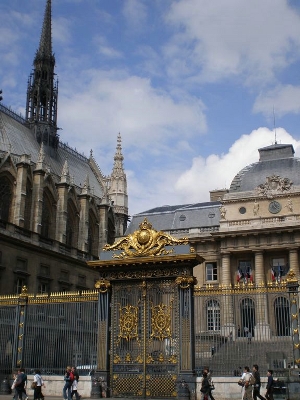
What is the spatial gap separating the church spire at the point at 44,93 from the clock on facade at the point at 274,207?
84.8 ft

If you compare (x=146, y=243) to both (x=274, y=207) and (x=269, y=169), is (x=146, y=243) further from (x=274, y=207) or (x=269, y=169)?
(x=269, y=169)

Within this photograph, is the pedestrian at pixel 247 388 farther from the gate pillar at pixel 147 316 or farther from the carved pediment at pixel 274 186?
the carved pediment at pixel 274 186

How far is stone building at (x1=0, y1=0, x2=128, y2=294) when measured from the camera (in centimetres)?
3928

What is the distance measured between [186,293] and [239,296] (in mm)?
2241

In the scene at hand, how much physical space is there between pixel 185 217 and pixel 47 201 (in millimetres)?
12132

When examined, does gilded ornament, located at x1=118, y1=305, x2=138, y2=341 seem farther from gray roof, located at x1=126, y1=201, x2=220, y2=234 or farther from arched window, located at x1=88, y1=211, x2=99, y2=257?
arched window, located at x1=88, y1=211, x2=99, y2=257

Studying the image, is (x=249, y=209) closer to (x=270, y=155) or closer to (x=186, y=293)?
(x=270, y=155)

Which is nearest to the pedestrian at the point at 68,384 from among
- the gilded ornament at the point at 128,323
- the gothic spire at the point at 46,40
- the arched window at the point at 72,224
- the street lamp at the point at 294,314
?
the gilded ornament at the point at 128,323

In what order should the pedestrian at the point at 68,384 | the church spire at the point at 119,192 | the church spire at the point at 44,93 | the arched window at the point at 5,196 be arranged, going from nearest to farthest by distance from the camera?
1. the pedestrian at the point at 68,384
2. the arched window at the point at 5,196
3. the church spire at the point at 44,93
4. the church spire at the point at 119,192

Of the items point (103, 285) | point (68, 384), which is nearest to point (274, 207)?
point (103, 285)

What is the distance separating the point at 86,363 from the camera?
1928 cm

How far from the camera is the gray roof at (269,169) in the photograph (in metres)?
44.5

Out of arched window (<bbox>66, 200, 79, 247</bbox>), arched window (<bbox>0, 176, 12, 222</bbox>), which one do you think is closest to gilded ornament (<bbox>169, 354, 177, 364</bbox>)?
arched window (<bbox>0, 176, 12, 222</bbox>)

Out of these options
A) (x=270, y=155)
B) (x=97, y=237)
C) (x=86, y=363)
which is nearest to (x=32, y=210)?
(x=97, y=237)
